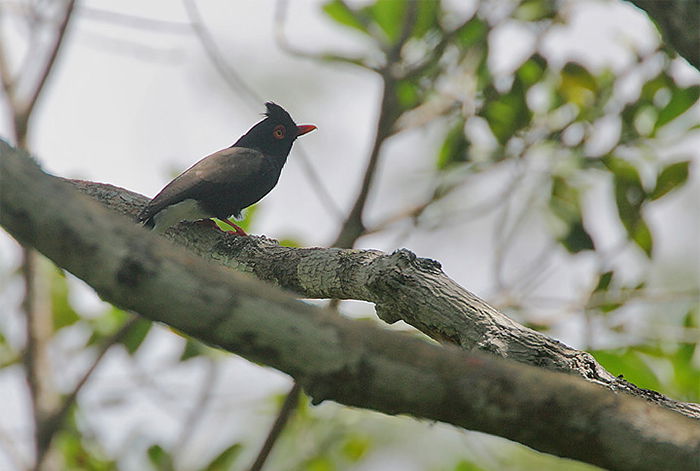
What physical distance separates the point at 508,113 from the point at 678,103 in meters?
0.91

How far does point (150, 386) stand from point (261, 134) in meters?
2.06

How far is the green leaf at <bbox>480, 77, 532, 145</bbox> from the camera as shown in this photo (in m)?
5.07

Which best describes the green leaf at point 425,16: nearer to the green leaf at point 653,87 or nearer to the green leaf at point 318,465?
the green leaf at point 653,87

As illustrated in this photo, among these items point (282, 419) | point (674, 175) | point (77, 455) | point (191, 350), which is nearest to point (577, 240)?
point (674, 175)

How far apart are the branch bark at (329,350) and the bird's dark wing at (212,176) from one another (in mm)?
2061

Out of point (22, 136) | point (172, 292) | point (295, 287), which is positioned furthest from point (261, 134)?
point (172, 292)

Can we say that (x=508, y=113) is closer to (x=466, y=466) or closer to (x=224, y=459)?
(x=466, y=466)

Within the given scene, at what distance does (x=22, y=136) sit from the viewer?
18.1 feet

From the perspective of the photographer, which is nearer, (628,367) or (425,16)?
(628,367)

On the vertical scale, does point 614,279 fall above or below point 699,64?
below

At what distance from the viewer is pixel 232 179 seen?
3.96m

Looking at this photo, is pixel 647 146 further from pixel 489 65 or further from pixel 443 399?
pixel 443 399

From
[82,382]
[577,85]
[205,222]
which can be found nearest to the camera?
[205,222]

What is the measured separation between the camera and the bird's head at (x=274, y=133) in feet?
14.3
